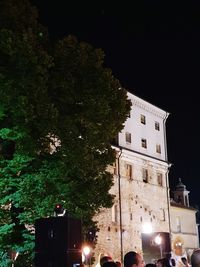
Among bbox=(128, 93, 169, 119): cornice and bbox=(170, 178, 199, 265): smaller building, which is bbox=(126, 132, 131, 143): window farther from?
bbox=(170, 178, 199, 265): smaller building

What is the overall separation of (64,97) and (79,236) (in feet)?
23.5

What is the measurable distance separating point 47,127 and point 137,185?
2452cm

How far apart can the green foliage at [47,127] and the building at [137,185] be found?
59.3ft

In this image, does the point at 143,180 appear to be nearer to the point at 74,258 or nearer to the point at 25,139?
the point at 25,139

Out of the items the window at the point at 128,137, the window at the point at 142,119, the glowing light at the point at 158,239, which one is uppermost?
the window at the point at 142,119

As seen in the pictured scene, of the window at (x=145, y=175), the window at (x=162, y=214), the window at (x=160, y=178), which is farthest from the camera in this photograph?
the window at (x=160, y=178)

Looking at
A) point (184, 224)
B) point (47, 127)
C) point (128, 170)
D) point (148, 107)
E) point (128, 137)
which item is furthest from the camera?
point (184, 224)

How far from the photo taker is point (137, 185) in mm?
40094

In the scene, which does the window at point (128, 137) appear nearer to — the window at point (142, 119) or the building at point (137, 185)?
the building at point (137, 185)

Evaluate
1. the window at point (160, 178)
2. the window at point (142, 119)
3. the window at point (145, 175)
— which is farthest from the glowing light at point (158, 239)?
the window at point (160, 178)

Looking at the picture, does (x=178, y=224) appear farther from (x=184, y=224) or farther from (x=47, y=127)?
(x=47, y=127)

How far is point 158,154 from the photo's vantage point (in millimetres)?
44000

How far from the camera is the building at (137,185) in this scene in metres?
36.6

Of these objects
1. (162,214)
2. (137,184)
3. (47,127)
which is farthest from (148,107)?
(47,127)
